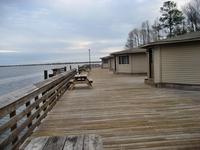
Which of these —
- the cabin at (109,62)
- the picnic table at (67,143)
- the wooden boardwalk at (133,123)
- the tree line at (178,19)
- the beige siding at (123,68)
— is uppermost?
the tree line at (178,19)

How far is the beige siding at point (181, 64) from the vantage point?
35.7 ft

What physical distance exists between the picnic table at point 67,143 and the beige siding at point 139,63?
757 inches

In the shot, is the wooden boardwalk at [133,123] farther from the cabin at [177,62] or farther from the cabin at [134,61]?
the cabin at [134,61]

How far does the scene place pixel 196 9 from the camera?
43.7 meters

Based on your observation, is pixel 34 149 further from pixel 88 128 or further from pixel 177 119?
pixel 177 119

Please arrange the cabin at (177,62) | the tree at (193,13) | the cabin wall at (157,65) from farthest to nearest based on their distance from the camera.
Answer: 1. the tree at (193,13)
2. the cabin wall at (157,65)
3. the cabin at (177,62)

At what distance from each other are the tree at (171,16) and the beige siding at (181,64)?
30450 millimetres

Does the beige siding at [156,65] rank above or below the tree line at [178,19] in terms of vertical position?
below

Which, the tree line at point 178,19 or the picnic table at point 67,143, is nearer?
the picnic table at point 67,143

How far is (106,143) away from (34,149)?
1.95 m

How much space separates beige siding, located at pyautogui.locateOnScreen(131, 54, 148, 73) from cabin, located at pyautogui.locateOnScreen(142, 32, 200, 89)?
332 inches

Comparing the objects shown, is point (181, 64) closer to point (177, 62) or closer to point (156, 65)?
point (177, 62)

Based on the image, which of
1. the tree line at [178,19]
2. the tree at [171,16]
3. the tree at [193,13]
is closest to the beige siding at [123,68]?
the tree line at [178,19]

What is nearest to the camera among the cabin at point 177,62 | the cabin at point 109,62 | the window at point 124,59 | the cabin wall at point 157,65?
the cabin at point 177,62
